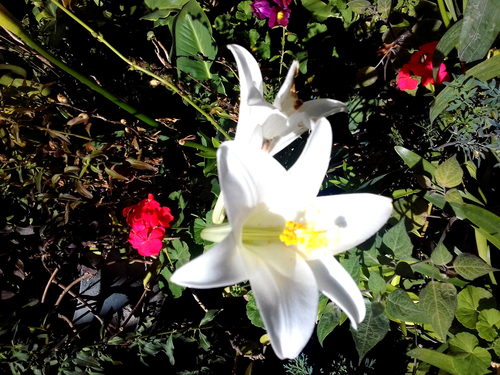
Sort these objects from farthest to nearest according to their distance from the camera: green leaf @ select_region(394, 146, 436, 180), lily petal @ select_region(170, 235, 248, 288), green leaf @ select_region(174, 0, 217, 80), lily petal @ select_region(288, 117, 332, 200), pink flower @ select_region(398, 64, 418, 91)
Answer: green leaf @ select_region(174, 0, 217, 80), pink flower @ select_region(398, 64, 418, 91), green leaf @ select_region(394, 146, 436, 180), lily petal @ select_region(288, 117, 332, 200), lily petal @ select_region(170, 235, 248, 288)

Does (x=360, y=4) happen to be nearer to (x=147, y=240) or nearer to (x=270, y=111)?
(x=270, y=111)

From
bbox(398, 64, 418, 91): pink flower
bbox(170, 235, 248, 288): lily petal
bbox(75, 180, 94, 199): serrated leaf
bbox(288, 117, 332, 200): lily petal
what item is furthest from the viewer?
bbox(398, 64, 418, 91): pink flower

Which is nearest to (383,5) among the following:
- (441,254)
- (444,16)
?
(444,16)

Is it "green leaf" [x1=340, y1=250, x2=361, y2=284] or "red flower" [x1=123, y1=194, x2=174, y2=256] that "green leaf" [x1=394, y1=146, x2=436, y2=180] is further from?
"red flower" [x1=123, y1=194, x2=174, y2=256]

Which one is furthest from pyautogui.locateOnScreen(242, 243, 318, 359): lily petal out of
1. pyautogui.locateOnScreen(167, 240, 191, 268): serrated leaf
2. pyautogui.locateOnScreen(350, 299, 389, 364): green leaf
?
pyautogui.locateOnScreen(167, 240, 191, 268): serrated leaf

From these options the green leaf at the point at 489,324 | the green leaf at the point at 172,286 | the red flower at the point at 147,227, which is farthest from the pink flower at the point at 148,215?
the green leaf at the point at 489,324

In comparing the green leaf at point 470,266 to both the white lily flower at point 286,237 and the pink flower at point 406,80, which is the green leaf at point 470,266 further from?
the pink flower at point 406,80

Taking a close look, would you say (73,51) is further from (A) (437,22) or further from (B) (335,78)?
(A) (437,22)
